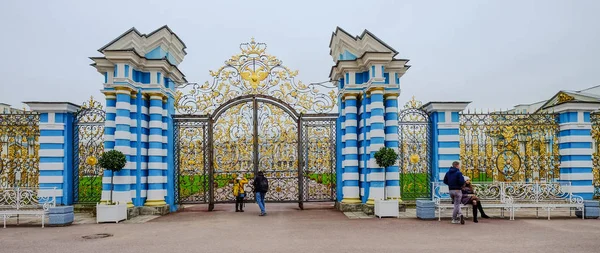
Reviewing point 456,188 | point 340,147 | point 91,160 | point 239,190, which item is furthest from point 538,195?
point 91,160

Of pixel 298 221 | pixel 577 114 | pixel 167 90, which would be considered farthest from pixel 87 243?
pixel 577 114

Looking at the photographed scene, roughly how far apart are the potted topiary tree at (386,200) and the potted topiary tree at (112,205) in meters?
6.95

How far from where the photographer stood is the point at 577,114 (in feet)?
46.8

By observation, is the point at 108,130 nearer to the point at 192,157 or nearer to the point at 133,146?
the point at 133,146

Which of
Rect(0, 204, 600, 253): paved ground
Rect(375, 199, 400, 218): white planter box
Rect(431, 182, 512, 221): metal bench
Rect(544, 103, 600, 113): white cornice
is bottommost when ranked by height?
Rect(0, 204, 600, 253): paved ground

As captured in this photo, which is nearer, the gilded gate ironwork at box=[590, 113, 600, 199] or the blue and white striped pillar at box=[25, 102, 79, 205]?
the blue and white striped pillar at box=[25, 102, 79, 205]

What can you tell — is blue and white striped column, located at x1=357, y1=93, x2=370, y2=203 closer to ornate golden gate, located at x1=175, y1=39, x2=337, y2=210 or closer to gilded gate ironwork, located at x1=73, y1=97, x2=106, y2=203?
ornate golden gate, located at x1=175, y1=39, x2=337, y2=210

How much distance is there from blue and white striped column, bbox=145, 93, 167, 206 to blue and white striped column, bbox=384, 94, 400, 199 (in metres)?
6.80

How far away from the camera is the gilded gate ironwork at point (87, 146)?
1466cm

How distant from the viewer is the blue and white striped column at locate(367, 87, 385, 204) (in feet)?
44.0

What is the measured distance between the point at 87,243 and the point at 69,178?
599 centimetres

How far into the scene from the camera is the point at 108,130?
44.1 ft

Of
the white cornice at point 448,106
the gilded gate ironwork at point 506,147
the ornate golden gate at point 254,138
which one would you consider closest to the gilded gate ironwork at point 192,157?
the ornate golden gate at point 254,138

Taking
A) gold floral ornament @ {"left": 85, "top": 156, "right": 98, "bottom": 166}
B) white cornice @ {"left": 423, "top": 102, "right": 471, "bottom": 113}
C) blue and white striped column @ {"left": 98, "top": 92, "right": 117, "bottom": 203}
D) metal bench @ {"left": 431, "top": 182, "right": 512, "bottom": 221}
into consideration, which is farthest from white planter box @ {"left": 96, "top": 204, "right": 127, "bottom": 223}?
white cornice @ {"left": 423, "top": 102, "right": 471, "bottom": 113}
